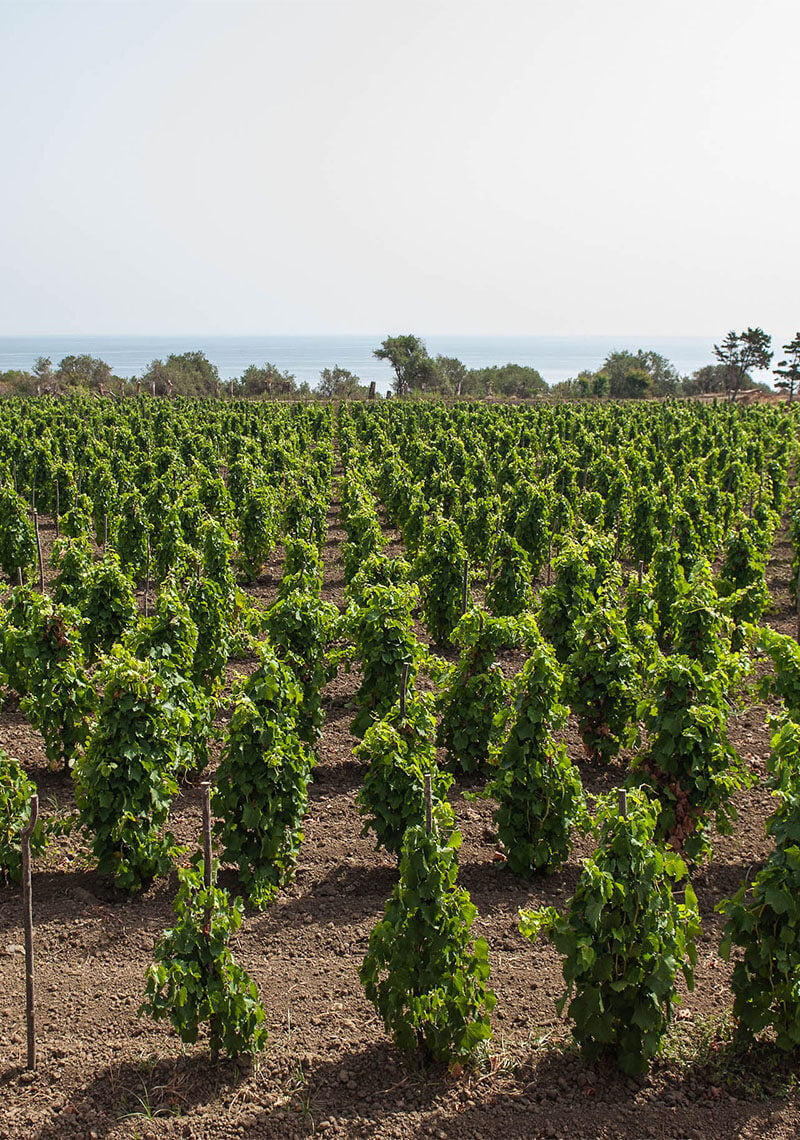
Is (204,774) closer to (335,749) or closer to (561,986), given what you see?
(335,749)

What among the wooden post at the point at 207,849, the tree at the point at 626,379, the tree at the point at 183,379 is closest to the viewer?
the wooden post at the point at 207,849

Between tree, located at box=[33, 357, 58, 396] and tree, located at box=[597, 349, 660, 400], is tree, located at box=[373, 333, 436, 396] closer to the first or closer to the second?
tree, located at box=[597, 349, 660, 400]

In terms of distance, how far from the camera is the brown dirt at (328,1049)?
549 cm

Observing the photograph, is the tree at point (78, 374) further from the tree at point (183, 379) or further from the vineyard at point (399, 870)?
the vineyard at point (399, 870)

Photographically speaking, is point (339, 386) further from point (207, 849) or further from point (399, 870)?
point (207, 849)

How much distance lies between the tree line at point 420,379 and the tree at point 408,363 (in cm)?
9

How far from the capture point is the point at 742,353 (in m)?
82.6

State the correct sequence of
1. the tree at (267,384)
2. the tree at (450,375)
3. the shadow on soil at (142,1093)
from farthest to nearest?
1. the tree at (450,375)
2. the tree at (267,384)
3. the shadow on soil at (142,1093)

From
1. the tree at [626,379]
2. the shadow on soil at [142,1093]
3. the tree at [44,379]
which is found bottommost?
the shadow on soil at [142,1093]

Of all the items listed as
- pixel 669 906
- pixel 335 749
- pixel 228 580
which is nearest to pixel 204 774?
pixel 335 749

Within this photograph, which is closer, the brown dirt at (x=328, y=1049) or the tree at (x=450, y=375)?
the brown dirt at (x=328, y=1049)

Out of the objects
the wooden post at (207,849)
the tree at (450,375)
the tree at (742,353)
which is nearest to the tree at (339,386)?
the tree at (450,375)

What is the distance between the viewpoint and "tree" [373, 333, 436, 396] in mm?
76125

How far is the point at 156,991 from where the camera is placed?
5.61 meters
